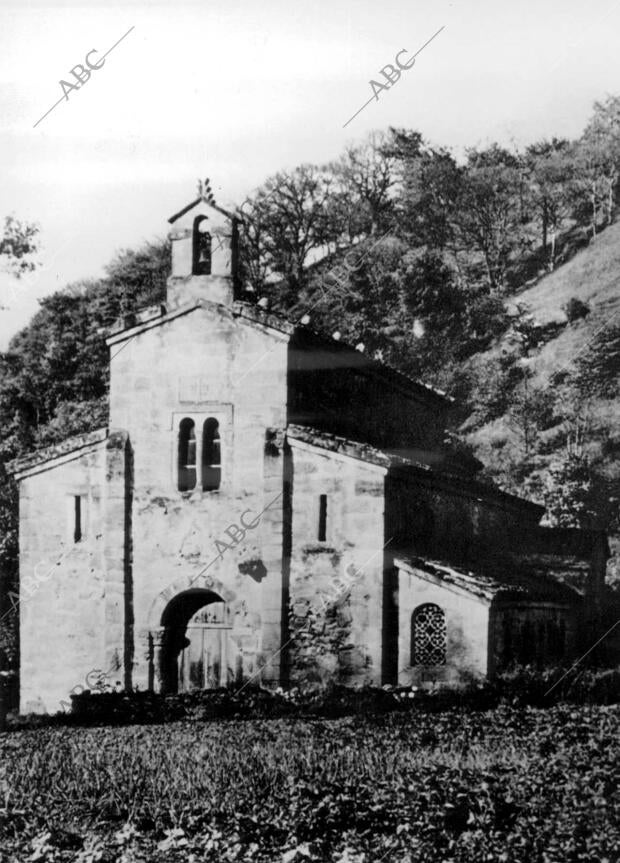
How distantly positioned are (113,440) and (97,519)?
201cm

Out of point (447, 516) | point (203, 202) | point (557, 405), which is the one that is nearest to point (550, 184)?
point (557, 405)

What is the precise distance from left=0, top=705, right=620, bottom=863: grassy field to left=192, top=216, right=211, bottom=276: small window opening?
1220cm

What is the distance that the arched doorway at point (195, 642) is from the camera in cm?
2436

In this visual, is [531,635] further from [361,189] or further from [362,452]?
[361,189]

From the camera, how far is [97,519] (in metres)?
25.1

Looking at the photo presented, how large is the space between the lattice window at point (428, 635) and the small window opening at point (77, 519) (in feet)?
27.7

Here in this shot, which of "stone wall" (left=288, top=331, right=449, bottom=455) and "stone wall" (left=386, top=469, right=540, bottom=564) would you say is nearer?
"stone wall" (left=386, top=469, right=540, bottom=564)

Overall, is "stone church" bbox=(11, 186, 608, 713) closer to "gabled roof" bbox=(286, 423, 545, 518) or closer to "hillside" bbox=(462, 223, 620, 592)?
"gabled roof" bbox=(286, 423, 545, 518)

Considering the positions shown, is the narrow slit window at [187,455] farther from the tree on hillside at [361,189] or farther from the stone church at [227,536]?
the tree on hillside at [361,189]

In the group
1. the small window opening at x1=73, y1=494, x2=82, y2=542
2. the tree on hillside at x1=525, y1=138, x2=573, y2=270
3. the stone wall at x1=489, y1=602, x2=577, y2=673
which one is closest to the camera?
the stone wall at x1=489, y1=602, x2=577, y2=673

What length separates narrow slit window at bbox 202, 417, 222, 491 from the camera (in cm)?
2459

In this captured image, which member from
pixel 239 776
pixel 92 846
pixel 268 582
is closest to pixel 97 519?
pixel 268 582

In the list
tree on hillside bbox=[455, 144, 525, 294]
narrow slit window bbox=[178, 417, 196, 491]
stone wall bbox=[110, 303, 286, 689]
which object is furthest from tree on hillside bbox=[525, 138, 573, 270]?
narrow slit window bbox=[178, 417, 196, 491]

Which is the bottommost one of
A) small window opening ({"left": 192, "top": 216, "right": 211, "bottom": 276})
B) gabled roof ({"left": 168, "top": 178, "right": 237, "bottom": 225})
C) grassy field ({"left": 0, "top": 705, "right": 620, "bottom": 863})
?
grassy field ({"left": 0, "top": 705, "right": 620, "bottom": 863})
